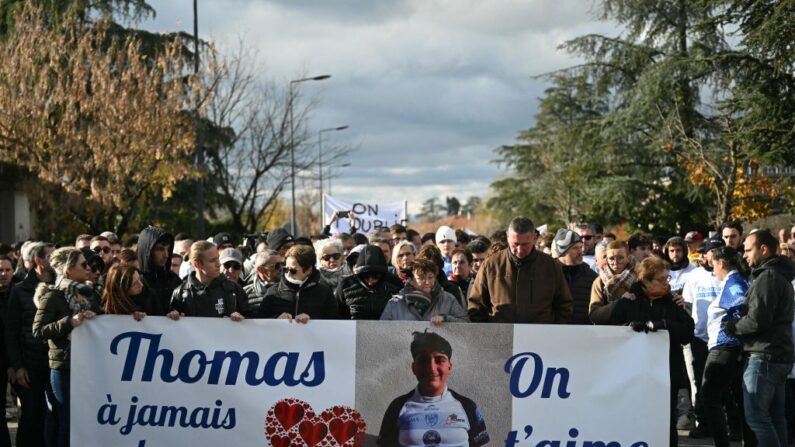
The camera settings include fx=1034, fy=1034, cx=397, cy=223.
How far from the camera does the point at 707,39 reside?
3794 centimetres

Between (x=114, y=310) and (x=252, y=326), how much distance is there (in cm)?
109

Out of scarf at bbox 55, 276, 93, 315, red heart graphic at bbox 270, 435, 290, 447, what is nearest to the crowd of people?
scarf at bbox 55, 276, 93, 315

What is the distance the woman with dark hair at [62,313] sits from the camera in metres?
7.70

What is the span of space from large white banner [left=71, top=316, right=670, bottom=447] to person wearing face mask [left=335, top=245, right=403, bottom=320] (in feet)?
2.44

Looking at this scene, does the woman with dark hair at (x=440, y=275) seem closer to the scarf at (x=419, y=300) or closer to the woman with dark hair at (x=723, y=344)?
the scarf at (x=419, y=300)

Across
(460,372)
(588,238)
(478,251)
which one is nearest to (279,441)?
(460,372)

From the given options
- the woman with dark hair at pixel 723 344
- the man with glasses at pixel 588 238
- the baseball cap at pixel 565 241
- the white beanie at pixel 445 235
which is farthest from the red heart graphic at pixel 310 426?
the man with glasses at pixel 588 238

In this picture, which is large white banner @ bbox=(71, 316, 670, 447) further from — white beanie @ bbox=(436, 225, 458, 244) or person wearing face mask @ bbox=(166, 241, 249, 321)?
white beanie @ bbox=(436, 225, 458, 244)

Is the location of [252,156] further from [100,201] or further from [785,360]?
[785,360]

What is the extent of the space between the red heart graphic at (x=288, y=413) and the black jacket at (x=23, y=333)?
2.02 meters

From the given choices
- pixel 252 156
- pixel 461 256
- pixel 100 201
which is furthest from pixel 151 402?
pixel 252 156

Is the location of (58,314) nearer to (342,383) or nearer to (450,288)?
(342,383)

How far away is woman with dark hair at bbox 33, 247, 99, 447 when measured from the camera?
303 inches

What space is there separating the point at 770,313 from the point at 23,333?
5807 millimetres
